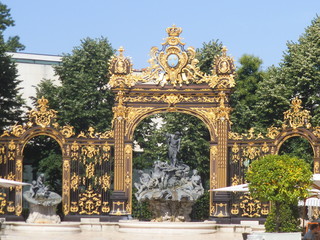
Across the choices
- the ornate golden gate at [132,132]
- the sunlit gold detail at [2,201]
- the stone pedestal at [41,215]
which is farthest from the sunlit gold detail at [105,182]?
the sunlit gold detail at [2,201]

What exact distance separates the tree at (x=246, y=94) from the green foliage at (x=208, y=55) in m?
1.98

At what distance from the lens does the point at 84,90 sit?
41.2 meters

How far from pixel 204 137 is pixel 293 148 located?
588cm

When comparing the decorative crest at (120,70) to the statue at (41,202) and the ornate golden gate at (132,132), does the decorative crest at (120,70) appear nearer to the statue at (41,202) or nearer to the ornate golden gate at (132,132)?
the ornate golden gate at (132,132)

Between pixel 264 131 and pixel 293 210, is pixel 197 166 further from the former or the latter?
pixel 293 210

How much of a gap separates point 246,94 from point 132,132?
13312 millimetres

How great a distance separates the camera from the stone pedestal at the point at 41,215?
30.6m

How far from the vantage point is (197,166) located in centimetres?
4116

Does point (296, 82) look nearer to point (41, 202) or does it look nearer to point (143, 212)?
point (143, 212)

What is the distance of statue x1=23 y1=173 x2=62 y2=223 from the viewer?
30.5 metres

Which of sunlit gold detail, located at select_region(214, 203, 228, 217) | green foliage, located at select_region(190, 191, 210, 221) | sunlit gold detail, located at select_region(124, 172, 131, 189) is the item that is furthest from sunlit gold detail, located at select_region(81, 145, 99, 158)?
green foliage, located at select_region(190, 191, 210, 221)

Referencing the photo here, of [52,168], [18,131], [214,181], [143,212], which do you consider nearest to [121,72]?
[18,131]

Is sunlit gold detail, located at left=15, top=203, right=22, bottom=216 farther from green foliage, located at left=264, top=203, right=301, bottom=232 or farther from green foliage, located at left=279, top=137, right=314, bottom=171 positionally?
green foliage, located at left=279, top=137, right=314, bottom=171

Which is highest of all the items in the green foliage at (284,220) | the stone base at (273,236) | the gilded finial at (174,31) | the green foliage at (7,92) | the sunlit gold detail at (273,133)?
the gilded finial at (174,31)
